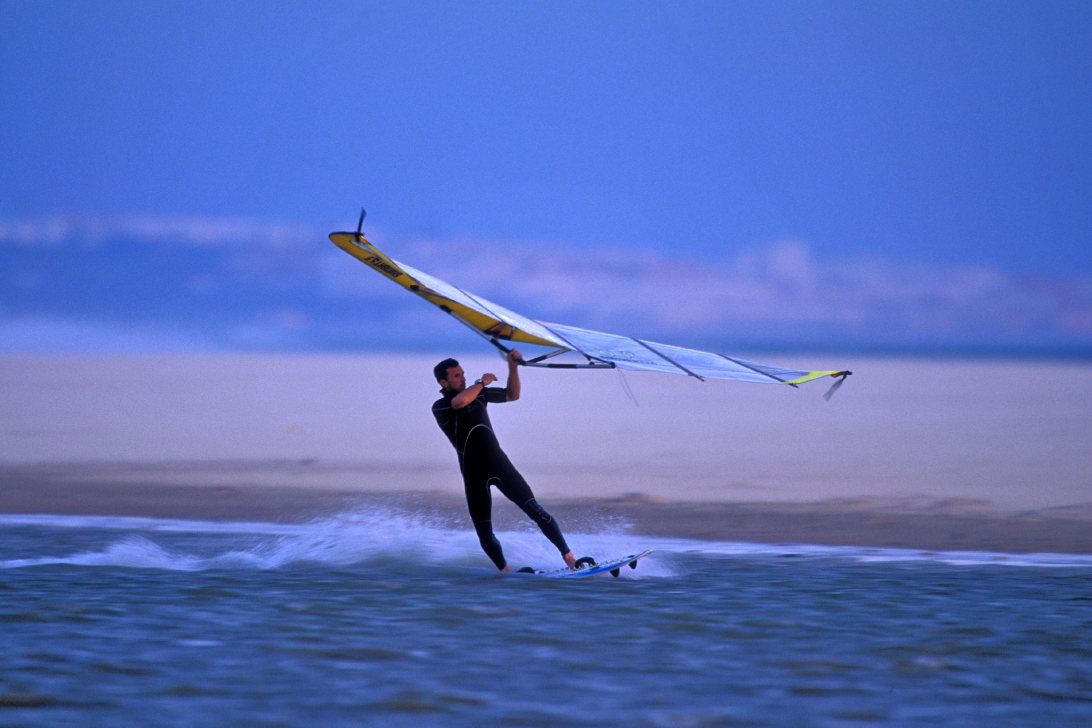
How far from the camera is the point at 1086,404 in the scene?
2430 cm

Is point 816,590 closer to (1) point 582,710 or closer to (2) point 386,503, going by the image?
(1) point 582,710

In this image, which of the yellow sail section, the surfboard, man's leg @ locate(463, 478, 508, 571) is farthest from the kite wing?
the surfboard

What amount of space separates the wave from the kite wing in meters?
1.52

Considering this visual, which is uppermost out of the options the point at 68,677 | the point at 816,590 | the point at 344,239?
the point at 344,239

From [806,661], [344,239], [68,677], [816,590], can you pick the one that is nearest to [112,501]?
[344,239]

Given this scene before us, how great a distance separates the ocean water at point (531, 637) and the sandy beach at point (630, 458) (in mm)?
1833

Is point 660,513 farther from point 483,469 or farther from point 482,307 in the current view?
point 482,307

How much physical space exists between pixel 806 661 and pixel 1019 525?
16.7 feet

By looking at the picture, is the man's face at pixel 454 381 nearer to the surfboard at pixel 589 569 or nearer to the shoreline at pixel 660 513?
the surfboard at pixel 589 569

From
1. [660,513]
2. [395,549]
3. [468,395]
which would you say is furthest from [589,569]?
[660,513]

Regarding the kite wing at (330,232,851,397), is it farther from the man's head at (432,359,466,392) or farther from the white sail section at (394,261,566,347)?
the man's head at (432,359,466,392)

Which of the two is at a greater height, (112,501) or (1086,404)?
(1086,404)

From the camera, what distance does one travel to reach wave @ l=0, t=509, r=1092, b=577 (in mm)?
8789

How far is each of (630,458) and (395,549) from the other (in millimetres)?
6830
